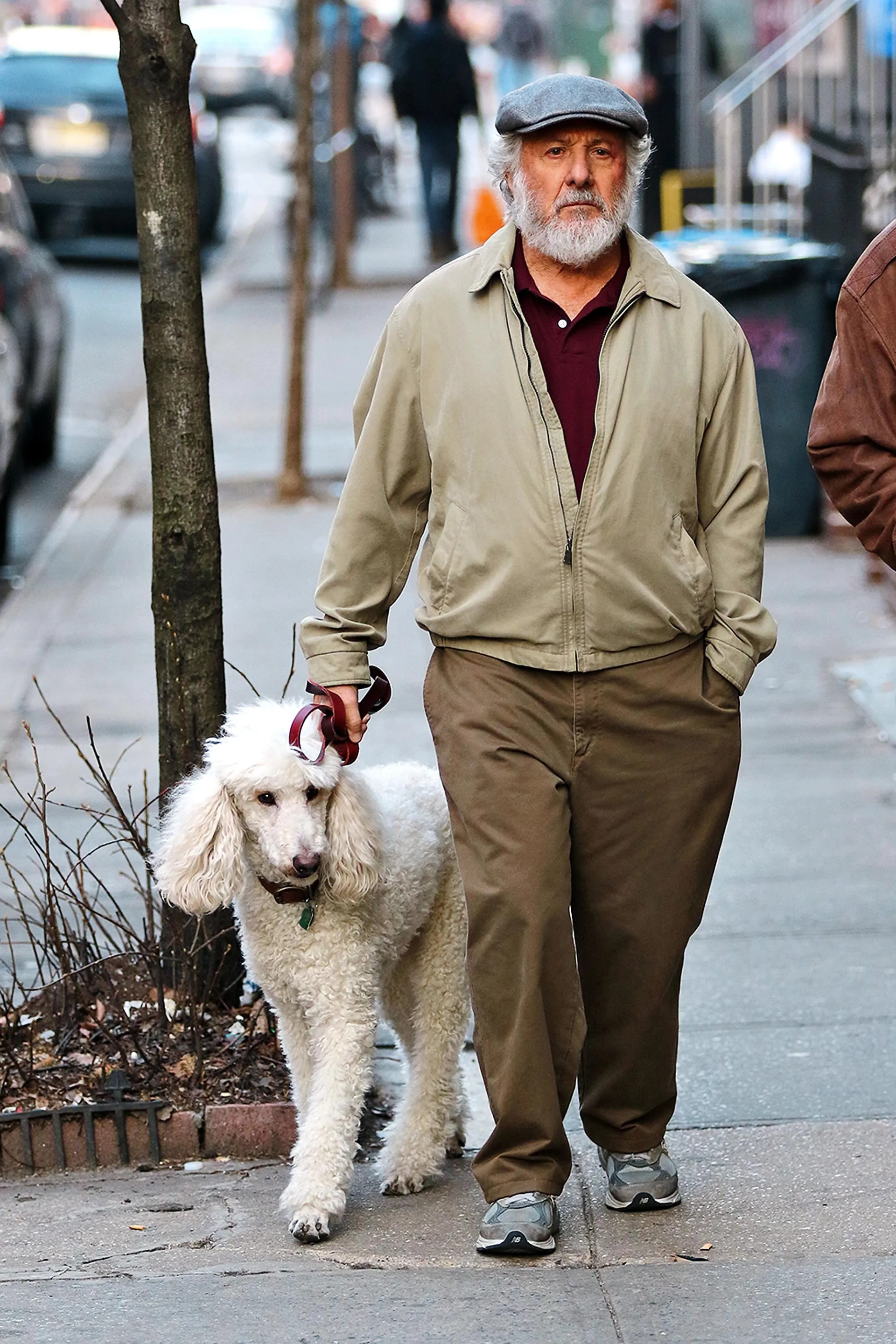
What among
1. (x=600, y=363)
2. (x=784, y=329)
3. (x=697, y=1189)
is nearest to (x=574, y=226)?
(x=600, y=363)

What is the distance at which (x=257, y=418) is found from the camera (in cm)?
1351

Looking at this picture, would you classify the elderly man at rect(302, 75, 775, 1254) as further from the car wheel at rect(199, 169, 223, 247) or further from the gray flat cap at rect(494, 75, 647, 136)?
the car wheel at rect(199, 169, 223, 247)

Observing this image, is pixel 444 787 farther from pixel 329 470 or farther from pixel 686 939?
pixel 329 470

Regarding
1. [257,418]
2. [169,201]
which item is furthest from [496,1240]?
[257,418]

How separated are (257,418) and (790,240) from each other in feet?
12.3

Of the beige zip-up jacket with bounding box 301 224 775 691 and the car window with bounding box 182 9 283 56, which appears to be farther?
the car window with bounding box 182 9 283 56

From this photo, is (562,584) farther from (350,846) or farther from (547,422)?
(350,846)

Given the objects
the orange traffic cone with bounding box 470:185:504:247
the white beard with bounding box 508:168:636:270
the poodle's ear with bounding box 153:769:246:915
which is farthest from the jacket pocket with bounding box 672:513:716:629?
the orange traffic cone with bounding box 470:185:504:247

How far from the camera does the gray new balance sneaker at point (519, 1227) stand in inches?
151

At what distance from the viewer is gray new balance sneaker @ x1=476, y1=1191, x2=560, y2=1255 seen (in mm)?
3824

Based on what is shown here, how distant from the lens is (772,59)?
648 inches

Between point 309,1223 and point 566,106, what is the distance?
2.09 meters

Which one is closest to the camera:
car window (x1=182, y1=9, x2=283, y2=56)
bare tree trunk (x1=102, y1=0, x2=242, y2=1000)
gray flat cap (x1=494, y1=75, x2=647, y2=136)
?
gray flat cap (x1=494, y1=75, x2=647, y2=136)

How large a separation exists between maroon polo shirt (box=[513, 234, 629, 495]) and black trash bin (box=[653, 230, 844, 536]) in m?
6.11
